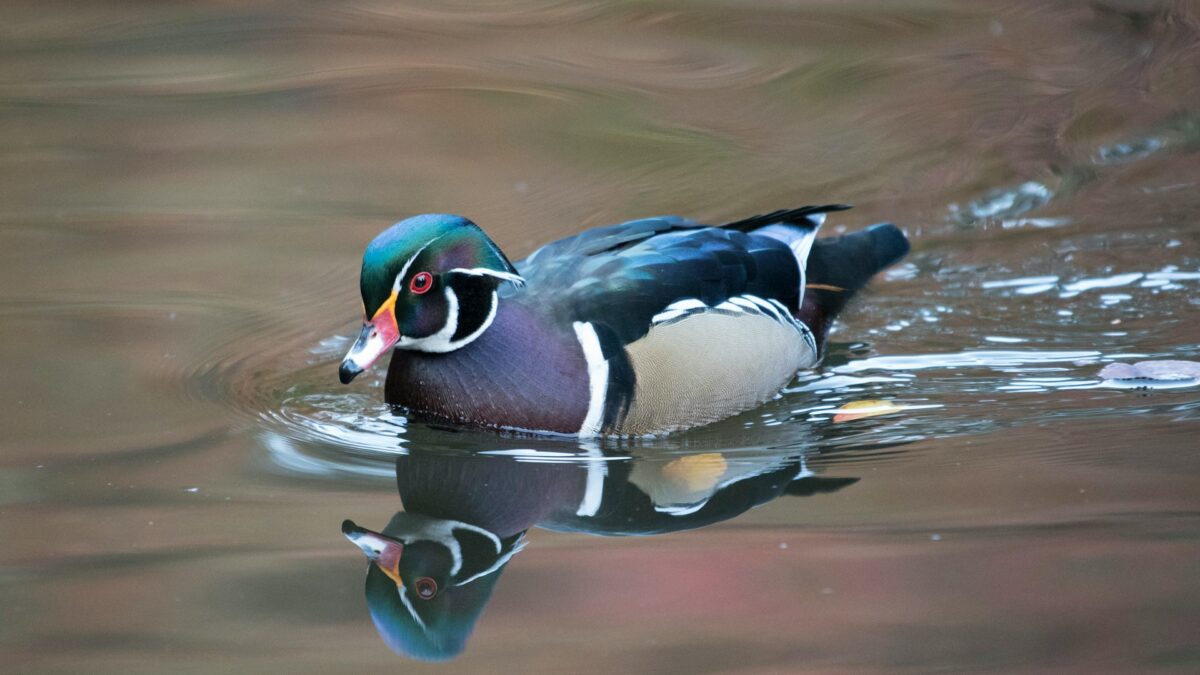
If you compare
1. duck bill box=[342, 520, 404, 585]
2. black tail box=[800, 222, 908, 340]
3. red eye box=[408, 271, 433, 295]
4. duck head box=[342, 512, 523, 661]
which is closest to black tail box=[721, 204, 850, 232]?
black tail box=[800, 222, 908, 340]

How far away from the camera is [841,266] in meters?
6.46

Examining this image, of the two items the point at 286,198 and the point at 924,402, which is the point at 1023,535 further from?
the point at 286,198

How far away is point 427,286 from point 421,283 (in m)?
0.03

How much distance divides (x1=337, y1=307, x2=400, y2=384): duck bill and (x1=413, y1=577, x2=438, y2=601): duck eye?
104cm

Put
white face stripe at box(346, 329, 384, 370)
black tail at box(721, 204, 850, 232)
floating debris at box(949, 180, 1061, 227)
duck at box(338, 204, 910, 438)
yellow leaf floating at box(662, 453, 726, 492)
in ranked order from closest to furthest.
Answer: yellow leaf floating at box(662, 453, 726, 492) → white face stripe at box(346, 329, 384, 370) → duck at box(338, 204, 910, 438) → black tail at box(721, 204, 850, 232) → floating debris at box(949, 180, 1061, 227)

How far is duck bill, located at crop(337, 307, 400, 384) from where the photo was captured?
521 centimetres

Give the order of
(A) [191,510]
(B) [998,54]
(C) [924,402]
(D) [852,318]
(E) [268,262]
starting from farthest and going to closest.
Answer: (B) [998,54], (E) [268,262], (D) [852,318], (C) [924,402], (A) [191,510]

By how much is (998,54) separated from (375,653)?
6.93 metres

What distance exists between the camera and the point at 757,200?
821 centimetres

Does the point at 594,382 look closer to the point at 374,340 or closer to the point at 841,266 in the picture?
the point at 374,340

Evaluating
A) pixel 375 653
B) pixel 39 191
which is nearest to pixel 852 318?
pixel 375 653

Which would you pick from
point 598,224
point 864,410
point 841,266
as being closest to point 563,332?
point 864,410

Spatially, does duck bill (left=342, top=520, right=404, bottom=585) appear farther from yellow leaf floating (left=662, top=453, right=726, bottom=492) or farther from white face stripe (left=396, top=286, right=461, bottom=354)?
yellow leaf floating (left=662, top=453, right=726, bottom=492)

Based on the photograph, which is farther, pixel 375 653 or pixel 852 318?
pixel 852 318
